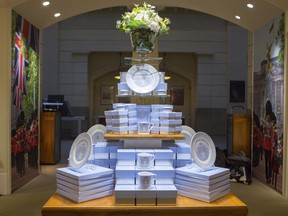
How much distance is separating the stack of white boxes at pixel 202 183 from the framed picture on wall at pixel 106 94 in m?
14.3

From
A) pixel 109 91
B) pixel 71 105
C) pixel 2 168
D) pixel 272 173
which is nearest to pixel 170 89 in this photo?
pixel 109 91

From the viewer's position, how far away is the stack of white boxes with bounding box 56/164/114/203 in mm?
2820

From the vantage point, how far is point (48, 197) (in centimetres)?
574

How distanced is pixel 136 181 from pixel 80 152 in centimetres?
50

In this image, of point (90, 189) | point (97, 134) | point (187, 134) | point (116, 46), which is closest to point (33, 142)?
point (97, 134)

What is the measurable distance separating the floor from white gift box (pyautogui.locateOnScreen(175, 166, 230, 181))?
225cm

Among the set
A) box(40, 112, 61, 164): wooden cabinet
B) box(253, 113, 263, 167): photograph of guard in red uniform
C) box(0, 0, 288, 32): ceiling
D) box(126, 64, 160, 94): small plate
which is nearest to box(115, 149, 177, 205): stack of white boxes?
box(126, 64, 160, 94): small plate

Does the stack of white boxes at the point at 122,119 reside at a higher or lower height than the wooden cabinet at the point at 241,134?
higher

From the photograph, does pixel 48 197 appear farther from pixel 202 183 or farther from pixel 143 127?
pixel 202 183

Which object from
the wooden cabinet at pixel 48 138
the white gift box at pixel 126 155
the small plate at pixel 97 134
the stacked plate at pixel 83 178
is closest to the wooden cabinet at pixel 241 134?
the wooden cabinet at pixel 48 138

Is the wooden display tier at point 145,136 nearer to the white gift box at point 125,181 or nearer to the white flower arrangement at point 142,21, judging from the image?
the white gift box at point 125,181

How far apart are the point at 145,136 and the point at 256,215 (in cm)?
239

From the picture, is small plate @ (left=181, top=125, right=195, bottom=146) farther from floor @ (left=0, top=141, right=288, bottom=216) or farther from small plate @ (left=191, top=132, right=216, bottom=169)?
floor @ (left=0, top=141, right=288, bottom=216)

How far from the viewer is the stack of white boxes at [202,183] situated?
286cm
